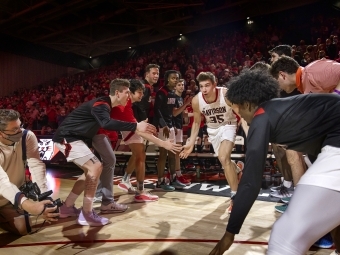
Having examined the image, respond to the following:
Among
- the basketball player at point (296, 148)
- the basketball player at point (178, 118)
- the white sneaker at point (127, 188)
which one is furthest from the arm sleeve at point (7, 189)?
the basketball player at point (178, 118)

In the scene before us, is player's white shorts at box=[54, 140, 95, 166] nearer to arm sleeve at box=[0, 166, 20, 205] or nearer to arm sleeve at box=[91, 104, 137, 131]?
arm sleeve at box=[91, 104, 137, 131]

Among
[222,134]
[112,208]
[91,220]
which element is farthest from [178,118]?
[91,220]

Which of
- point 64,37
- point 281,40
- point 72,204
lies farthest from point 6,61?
point 72,204

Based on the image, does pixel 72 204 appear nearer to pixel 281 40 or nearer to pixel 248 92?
pixel 248 92

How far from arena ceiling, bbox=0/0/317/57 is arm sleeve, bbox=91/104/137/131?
39.8 ft

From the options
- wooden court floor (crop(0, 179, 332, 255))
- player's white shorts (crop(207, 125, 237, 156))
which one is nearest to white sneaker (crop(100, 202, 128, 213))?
wooden court floor (crop(0, 179, 332, 255))

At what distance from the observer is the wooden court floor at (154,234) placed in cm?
275

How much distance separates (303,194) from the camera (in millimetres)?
1456

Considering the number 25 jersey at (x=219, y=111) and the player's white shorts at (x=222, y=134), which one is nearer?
the player's white shorts at (x=222, y=134)

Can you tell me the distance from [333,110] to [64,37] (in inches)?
784

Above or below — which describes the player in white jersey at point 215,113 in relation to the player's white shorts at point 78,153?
above

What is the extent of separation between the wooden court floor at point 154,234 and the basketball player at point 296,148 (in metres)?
1.24

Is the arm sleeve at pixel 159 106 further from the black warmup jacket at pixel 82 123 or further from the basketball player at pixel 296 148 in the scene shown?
the basketball player at pixel 296 148

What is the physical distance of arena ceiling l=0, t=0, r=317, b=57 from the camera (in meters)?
14.8
